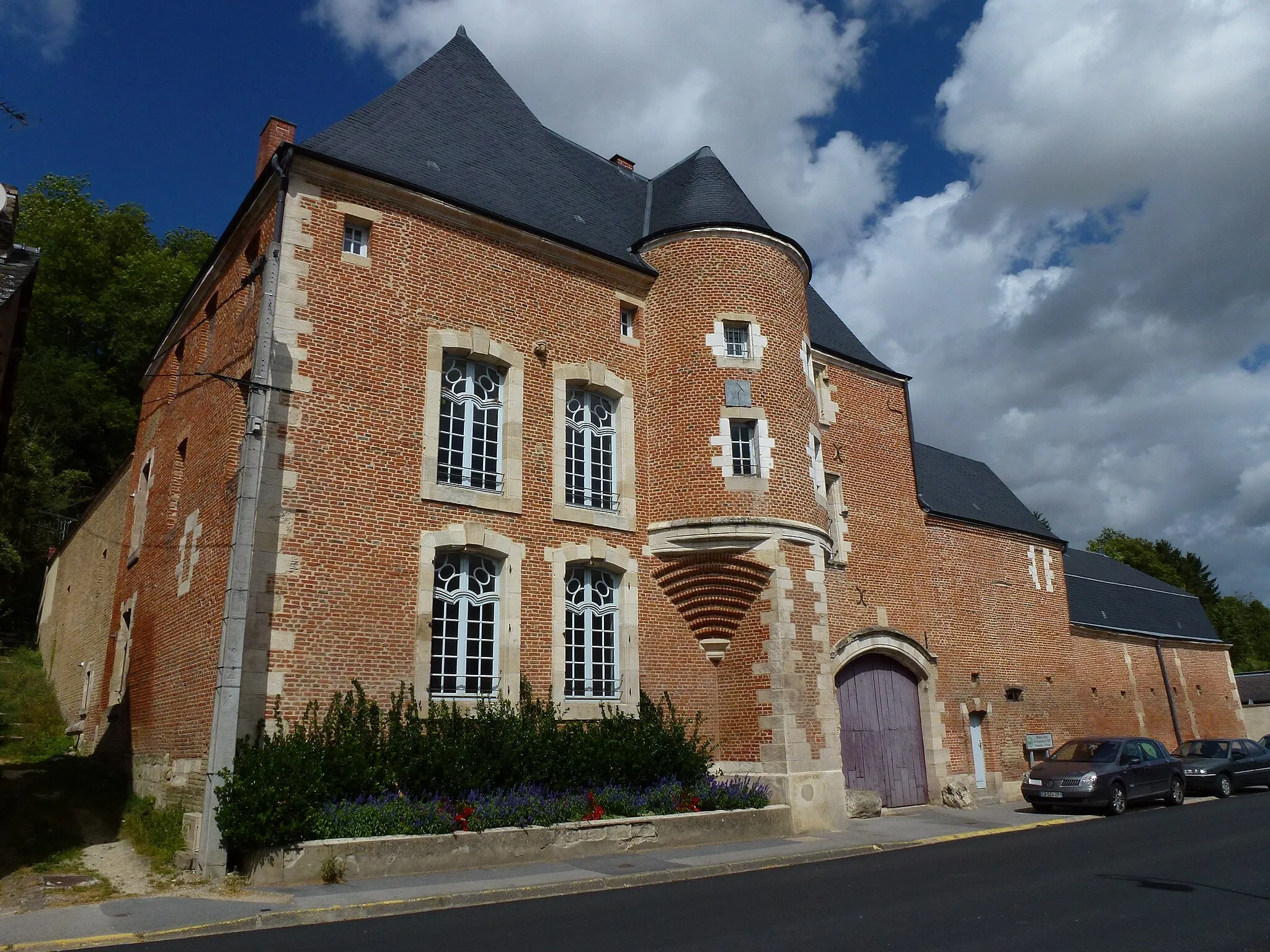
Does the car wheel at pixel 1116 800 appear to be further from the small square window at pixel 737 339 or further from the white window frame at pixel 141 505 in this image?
the white window frame at pixel 141 505

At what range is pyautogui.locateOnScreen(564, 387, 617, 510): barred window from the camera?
13773mm

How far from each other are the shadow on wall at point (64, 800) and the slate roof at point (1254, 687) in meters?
39.3

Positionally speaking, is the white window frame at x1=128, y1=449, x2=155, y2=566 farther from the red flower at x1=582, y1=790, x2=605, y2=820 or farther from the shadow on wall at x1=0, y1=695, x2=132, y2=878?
the red flower at x1=582, y1=790, x2=605, y2=820

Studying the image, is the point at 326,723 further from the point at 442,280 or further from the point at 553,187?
the point at 553,187

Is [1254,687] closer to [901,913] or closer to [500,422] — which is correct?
[500,422]

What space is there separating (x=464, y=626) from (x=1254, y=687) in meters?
39.4

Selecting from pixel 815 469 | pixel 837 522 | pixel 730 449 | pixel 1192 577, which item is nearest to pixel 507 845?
pixel 730 449

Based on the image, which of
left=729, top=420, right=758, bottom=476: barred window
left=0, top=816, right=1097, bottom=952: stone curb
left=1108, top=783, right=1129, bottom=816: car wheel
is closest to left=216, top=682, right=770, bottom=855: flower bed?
left=0, top=816, right=1097, bottom=952: stone curb

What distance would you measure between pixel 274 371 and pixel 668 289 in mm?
7003

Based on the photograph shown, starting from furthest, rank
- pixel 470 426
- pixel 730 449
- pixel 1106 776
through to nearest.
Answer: pixel 1106 776 → pixel 730 449 → pixel 470 426

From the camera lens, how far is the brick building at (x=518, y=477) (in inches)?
432

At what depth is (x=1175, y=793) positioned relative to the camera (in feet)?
54.3

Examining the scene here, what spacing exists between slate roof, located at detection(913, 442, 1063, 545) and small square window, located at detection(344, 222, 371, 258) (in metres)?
12.7

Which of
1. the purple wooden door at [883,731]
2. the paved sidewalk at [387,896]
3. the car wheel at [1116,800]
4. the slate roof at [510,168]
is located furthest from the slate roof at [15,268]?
the car wheel at [1116,800]
